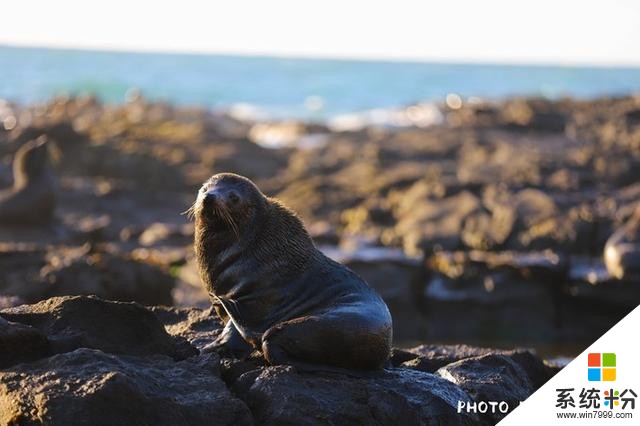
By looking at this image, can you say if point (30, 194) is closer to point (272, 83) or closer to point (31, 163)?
point (31, 163)

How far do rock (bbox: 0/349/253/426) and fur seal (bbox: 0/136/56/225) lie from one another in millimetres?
11241

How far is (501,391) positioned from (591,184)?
1524cm

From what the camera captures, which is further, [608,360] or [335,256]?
[335,256]

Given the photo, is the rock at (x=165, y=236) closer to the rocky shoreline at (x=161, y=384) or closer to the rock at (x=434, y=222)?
the rock at (x=434, y=222)

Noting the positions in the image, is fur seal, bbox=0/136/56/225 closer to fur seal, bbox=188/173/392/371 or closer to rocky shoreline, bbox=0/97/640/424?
rocky shoreline, bbox=0/97/640/424

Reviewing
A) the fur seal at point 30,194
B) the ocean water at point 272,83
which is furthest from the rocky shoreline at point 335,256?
the ocean water at point 272,83

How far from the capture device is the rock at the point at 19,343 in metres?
5.33

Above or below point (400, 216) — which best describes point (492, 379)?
above

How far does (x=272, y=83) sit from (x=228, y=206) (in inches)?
2997

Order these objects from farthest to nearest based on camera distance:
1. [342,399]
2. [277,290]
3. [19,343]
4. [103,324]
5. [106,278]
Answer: [106,278] < [277,290] < [103,324] < [342,399] < [19,343]

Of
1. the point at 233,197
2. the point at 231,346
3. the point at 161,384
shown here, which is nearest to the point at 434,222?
the point at 233,197

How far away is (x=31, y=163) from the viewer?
16.5 m

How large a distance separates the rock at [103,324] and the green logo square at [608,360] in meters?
2.61

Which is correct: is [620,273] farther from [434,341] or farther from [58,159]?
[58,159]
